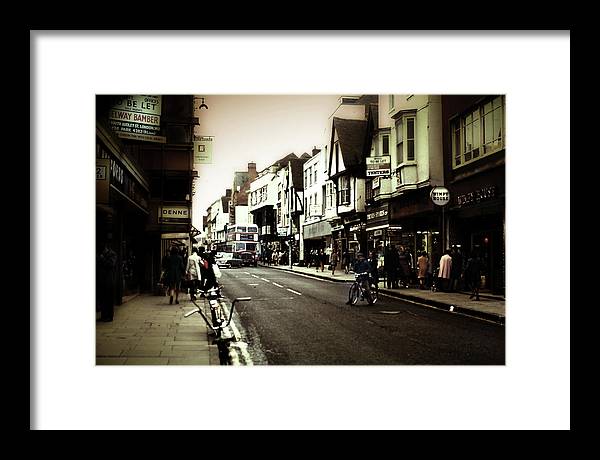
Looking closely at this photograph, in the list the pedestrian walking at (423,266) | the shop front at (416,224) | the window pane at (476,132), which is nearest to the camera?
the window pane at (476,132)

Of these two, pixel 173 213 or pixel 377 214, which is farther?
pixel 377 214

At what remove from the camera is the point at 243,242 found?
50.6 metres

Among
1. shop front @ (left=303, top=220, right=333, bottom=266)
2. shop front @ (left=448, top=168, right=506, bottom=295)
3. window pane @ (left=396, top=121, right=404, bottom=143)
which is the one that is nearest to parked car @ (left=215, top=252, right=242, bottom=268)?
shop front @ (left=303, top=220, right=333, bottom=266)

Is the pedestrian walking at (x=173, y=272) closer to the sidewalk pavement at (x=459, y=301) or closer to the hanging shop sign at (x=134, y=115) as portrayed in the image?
the hanging shop sign at (x=134, y=115)

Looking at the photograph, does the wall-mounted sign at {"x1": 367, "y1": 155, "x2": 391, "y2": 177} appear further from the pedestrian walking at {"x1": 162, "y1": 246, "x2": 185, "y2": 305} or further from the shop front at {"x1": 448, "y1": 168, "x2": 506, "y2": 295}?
the pedestrian walking at {"x1": 162, "y1": 246, "x2": 185, "y2": 305}

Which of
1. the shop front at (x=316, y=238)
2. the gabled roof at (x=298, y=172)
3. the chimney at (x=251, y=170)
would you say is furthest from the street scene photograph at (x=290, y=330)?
the chimney at (x=251, y=170)

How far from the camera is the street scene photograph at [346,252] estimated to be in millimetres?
10703

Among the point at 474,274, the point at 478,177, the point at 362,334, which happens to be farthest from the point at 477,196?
the point at 362,334

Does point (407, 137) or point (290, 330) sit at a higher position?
point (407, 137)

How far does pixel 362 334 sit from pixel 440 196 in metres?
9.19

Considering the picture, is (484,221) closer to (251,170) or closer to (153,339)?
(153,339)

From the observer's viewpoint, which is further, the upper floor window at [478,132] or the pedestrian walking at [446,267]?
the pedestrian walking at [446,267]

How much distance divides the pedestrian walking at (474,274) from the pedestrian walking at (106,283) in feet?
29.0
